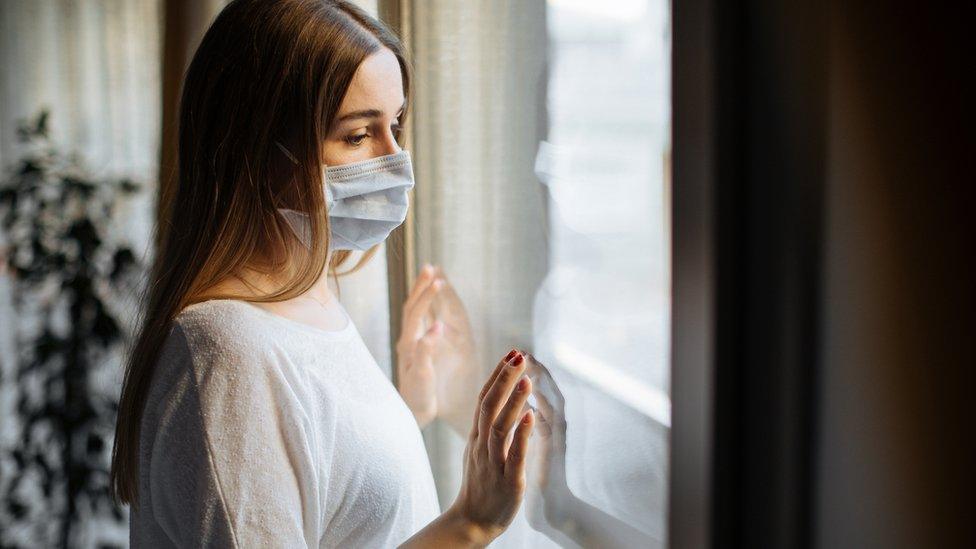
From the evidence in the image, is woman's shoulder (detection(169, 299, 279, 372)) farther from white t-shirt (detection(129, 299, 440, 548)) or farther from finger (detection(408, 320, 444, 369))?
finger (detection(408, 320, 444, 369))

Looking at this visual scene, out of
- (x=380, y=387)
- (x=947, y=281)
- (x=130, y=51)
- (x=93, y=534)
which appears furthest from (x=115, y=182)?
(x=947, y=281)

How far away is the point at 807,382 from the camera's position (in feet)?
2.53

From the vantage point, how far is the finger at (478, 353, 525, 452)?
34.3 inches

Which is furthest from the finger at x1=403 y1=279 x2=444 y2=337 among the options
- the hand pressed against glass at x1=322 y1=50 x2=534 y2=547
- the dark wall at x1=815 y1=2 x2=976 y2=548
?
the dark wall at x1=815 y1=2 x2=976 y2=548

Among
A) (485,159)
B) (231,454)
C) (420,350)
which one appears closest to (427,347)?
(420,350)

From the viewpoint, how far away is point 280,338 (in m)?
0.90

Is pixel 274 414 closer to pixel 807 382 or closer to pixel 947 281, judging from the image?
pixel 807 382

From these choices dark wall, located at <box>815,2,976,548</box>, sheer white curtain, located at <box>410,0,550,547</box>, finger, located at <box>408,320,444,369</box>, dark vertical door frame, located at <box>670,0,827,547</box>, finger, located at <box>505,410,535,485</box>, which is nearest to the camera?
dark wall, located at <box>815,2,976,548</box>

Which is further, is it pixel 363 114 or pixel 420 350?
pixel 420 350

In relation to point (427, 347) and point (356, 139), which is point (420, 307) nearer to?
point (427, 347)

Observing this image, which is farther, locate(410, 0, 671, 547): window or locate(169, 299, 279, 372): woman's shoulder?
locate(410, 0, 671, 547): window

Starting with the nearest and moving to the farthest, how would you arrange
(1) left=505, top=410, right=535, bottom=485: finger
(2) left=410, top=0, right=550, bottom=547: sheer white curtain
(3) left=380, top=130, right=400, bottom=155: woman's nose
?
(1) left=505, top=410, right=535, bottom=485: finger < (3) left=380, top=130, right=400, bottom=155: woman's nose < (2) left=410, top=0, right=550, bottom=547: sheer white curtain

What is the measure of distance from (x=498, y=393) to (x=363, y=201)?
293 mm

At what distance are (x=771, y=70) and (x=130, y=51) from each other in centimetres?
→ 199
